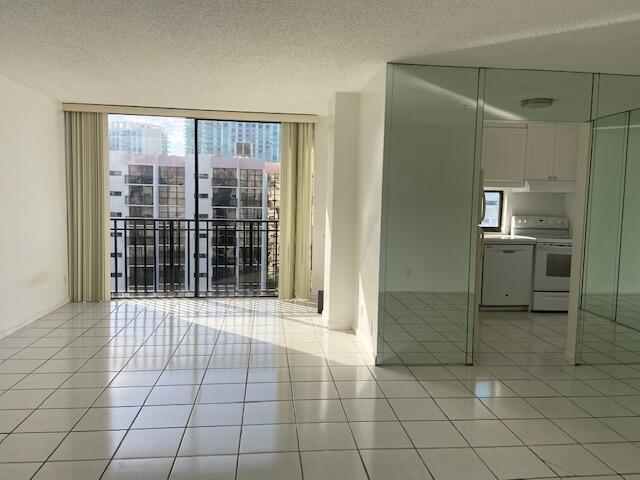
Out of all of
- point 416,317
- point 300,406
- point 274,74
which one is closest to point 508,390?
point 416,317

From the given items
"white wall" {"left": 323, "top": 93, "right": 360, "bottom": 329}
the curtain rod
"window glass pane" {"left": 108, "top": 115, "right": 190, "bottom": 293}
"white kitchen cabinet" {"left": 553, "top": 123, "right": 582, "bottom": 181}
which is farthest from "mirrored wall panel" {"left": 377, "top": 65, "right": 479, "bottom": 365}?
"window glass pane" {"left": 108, "top": 115, "right": 190, "bottom": 293}

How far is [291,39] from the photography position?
3.04 m

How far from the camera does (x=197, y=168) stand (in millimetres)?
6074

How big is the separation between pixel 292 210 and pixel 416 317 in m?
2.75

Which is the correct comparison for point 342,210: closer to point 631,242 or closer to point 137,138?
point 631,242

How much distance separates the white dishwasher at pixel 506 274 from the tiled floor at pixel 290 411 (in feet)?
3.54

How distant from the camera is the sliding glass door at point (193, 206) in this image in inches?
235

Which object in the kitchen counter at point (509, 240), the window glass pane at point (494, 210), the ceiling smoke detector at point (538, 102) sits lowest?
the kitchen counter at point (509, 240)

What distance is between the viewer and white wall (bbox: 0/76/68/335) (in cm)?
432

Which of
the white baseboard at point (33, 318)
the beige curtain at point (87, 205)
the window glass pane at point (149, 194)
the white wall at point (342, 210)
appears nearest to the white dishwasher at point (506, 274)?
the white wall at point (342, 210)

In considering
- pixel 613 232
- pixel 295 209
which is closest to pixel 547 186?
pixel 613 232

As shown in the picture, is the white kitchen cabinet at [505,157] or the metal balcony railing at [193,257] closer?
the white kitchen cabinet at [505,157]

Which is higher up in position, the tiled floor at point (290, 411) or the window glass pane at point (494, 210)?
the window glass pane at point (494, 210)

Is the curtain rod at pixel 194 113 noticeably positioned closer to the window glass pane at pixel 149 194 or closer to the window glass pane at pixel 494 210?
the window glass pane at pixel 149 194
